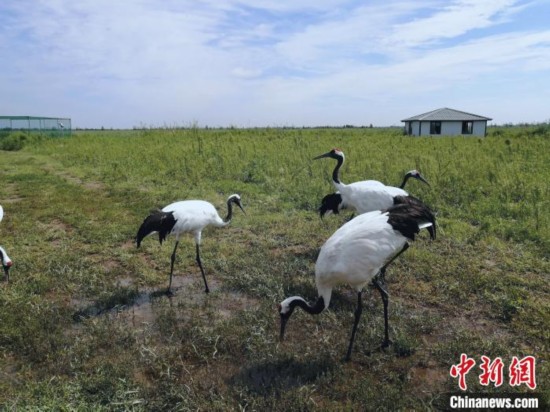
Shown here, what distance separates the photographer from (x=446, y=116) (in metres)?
35.7

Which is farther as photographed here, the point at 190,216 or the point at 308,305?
the point at 190,216

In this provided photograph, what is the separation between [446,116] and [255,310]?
35.4 m

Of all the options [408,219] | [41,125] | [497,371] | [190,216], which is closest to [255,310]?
[190,216]

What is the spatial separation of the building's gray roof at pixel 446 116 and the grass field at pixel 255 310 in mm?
27495

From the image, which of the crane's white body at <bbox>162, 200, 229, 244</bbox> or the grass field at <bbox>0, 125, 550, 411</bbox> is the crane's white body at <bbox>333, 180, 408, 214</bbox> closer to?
the grass field at <bbox>0, 125, 550, 411</bbox>

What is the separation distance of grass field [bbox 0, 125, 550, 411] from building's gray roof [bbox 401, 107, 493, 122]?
2750 cm

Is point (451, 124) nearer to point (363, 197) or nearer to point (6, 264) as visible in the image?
point (363, 197)

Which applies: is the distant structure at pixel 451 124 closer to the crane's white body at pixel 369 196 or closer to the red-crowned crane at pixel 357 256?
the crane's white body at pixel 369 196

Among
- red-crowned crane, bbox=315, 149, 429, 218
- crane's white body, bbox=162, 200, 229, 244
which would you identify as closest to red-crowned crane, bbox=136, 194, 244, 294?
crane's white body, bbox=162, 200, 229, 244

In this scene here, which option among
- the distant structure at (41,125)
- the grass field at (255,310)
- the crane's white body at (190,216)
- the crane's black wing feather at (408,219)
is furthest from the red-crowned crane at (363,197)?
the distant structure at (41,125)

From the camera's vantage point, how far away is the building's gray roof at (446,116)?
1371 inches

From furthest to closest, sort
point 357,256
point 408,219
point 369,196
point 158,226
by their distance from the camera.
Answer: point 369,196 < point 158,226 < point 408,219 < point 357,256

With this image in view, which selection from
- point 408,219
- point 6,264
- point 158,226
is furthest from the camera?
point 6,264

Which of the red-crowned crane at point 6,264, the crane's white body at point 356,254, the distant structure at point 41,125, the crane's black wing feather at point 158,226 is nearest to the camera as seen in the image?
the crane's white body at point 356,254
